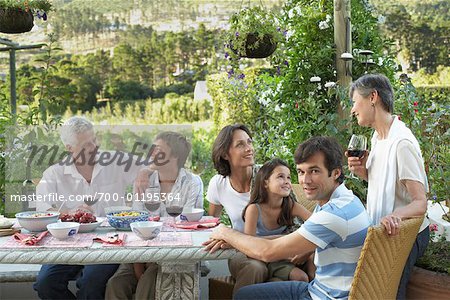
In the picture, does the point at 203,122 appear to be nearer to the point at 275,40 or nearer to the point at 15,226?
the point at 275,40

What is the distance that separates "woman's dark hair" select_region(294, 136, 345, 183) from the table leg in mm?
581

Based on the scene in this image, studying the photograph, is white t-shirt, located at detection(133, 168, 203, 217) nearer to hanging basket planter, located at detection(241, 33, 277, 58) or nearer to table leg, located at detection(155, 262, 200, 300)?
table leg, located at detection(155, 262, 200, 300)

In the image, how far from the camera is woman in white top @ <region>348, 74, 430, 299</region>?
7.10 feet

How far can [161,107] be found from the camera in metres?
5.90

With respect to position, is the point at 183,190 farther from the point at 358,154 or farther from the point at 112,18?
the point at 112,18

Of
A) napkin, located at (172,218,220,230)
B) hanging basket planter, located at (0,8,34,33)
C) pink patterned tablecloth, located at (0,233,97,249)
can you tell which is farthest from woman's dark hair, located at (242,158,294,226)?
hanging basket planter, located at (0,8,34,33)

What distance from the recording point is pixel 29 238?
222cm

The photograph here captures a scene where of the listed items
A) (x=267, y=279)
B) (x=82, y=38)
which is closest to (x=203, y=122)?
(x=82, y=38)

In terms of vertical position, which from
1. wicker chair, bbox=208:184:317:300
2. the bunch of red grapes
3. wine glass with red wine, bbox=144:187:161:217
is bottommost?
wicker chair, bbox=208:184:317:300

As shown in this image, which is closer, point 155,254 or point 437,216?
point 155,254

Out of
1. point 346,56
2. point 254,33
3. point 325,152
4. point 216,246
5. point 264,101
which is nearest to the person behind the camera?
point 325,152

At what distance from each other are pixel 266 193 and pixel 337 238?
651 mm

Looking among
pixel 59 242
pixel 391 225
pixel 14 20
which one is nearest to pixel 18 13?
pixel 14 20

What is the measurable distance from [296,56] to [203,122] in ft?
6.94
